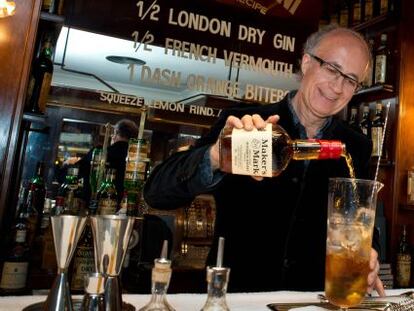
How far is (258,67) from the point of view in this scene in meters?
2.59

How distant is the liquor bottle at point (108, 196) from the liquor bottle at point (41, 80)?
1.50 ft

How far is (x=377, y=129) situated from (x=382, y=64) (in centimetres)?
42

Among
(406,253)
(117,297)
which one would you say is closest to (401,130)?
(406,253)

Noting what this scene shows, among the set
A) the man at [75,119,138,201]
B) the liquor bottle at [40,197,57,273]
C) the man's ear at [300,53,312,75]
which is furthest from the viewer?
the man at [75,119,138,201]

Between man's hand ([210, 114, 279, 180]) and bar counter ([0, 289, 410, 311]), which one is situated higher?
man's hand ([210, 114, 279, 180])

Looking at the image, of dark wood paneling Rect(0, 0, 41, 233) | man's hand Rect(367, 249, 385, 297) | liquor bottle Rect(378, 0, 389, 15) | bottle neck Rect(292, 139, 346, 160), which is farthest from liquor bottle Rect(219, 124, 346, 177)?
liquor bottle Rect(378, 0, 389, 15)

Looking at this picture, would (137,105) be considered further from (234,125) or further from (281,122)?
(234,125)

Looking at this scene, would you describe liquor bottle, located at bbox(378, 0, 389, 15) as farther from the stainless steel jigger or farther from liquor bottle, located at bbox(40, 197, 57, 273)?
the stainless steel jigger

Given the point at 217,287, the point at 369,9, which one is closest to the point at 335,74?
the point at 217,287

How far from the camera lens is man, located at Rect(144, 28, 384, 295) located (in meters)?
1.43

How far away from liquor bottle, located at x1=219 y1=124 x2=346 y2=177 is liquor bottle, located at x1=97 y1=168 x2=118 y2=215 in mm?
1218

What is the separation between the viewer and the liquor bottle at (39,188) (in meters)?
2.15

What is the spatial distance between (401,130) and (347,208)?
2.05m

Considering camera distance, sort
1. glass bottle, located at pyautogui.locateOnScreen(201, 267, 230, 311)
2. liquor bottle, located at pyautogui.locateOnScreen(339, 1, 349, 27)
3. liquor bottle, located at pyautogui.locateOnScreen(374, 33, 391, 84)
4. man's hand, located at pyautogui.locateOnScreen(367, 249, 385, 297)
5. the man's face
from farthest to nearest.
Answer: liquor bottle, located at pyautogui.locateOnScreen(339, 1, 349, 27), liquor bottle, located at pyautogui.locateOnScreen(374, 33, 391, 84), the man's face, man's hand, located at pyautogui.locateOnScreen(367, 249, 385, 297), glass bottle, located at pyautogui.locateOnScreen(201, 267, 230, 311)
